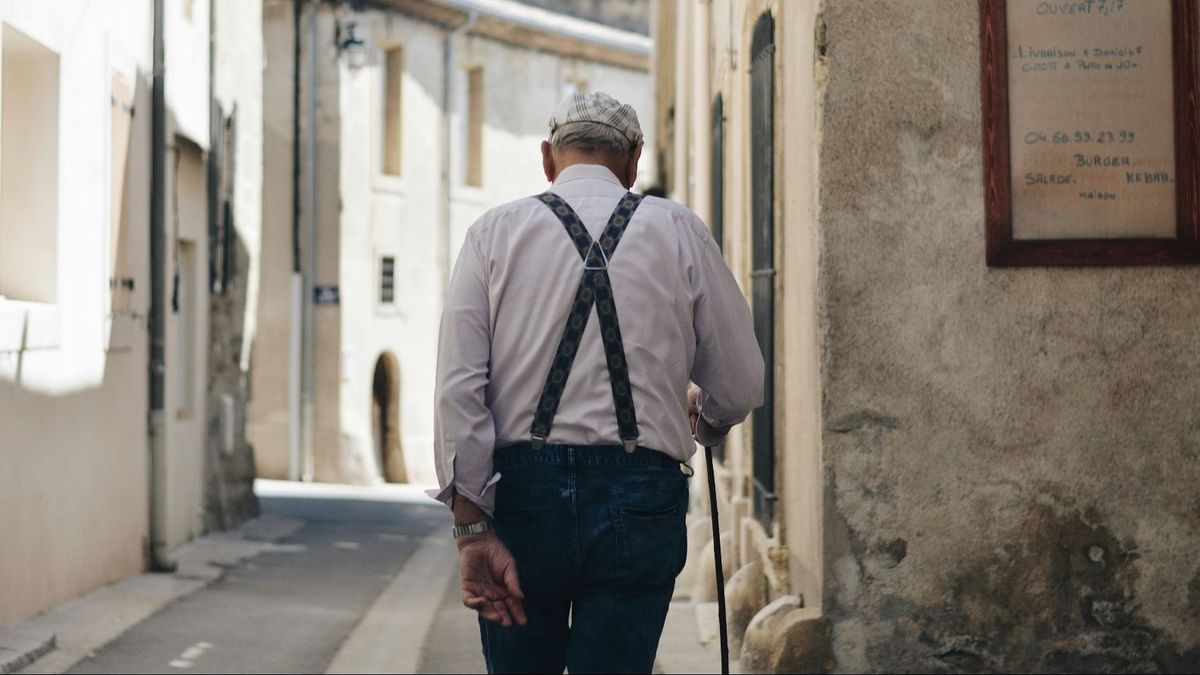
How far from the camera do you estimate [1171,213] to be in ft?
17.9

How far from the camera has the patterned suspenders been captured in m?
3.07

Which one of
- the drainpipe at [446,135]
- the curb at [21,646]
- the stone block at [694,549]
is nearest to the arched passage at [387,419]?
the drainpipe at [446,135]

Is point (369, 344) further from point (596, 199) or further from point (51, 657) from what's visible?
point (596, 199)

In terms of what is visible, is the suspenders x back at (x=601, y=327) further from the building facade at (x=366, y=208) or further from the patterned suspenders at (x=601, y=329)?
the building facade at (x=366, y=208)

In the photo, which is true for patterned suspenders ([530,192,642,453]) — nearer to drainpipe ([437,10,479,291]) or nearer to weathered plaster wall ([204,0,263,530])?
weathered plaster wall ([204,0,263,530])

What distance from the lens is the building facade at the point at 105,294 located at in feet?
25.3

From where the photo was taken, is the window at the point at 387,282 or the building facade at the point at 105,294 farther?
the window at the point at 387,282

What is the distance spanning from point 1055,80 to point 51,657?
437 cm

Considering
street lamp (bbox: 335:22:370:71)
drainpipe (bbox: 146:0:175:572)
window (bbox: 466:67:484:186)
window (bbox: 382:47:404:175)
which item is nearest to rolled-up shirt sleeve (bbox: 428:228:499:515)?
drainpipe (bbox: 146:0:175:572)

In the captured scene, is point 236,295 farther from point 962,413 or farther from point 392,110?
point 392,110

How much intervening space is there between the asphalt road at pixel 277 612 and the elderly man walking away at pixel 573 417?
4069 millimetres

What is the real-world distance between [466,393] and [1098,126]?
3.11 metres

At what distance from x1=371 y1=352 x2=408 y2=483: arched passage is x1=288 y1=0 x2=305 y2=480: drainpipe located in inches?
63.4

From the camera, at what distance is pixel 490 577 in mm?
3084
